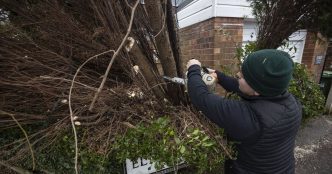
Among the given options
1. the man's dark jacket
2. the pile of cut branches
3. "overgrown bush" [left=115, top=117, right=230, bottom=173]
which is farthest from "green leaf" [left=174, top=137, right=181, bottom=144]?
the man's dark jacket

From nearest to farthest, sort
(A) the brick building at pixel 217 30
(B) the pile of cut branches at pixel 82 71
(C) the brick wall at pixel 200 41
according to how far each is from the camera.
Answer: (B) the pile of cut branches at pixel 82 71, (A) the brick building at pixel 217 30, (C) the brick wall at pixel 200 41

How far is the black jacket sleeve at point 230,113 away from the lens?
1555mm

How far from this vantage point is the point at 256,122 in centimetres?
157

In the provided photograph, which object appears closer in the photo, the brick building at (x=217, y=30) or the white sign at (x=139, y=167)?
the white sign at (x=139, y=167)

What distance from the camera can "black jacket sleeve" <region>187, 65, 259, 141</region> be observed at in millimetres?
1555

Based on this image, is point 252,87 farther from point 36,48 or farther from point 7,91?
point 7,91

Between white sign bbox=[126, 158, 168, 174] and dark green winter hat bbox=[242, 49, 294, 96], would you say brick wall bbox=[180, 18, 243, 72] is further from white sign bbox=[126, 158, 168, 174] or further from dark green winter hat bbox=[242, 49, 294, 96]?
dark green winter hat bbox=[242, 49, 294, 96]

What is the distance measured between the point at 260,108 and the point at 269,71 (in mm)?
247

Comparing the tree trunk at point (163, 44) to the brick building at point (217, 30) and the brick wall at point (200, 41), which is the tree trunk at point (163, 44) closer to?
the brick building at point (217, 30)

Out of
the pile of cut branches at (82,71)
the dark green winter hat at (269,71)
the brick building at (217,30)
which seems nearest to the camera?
the dark green winter hat at (269,71)

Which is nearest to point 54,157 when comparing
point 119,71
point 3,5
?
point 119,71

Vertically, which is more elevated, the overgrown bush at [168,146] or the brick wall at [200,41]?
the brick wall at [200,41]

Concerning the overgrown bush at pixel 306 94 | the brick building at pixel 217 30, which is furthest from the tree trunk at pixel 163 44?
the brick building at pixel 217 30

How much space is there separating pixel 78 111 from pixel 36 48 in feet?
2.17
